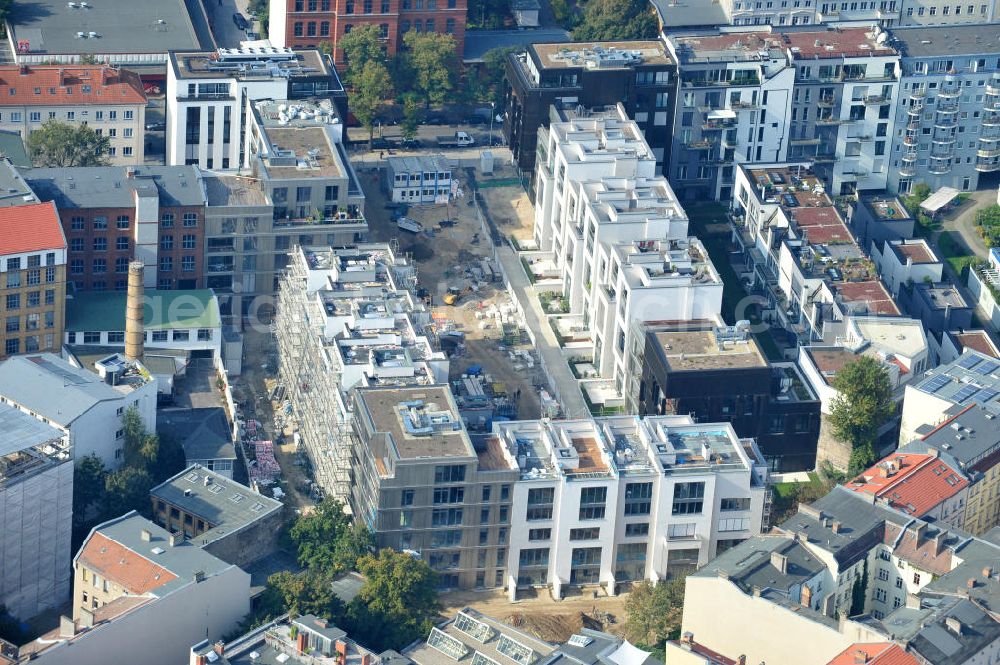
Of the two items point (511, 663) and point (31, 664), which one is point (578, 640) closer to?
point (511, 663)

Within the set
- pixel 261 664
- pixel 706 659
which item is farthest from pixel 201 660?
pixel 706 659

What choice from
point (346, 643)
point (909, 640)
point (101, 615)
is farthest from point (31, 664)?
point (909, 640)

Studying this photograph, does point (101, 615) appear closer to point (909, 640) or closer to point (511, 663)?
point (511, 663)

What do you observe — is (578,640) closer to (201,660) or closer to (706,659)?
(706,659)

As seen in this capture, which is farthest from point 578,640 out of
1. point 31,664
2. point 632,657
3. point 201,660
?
point 31,664
